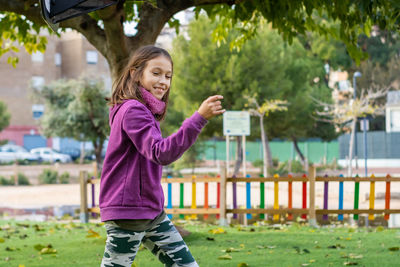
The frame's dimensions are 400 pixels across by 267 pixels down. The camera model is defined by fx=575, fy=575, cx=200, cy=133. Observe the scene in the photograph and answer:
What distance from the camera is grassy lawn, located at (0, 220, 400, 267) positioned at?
616cm

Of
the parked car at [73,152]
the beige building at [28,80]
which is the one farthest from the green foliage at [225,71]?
the beige building at [28,80]

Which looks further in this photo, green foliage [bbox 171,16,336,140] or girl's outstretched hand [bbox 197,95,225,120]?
green foliage [bbox 171,16,336,140]

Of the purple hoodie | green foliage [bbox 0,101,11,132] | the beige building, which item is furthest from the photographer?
the beige building

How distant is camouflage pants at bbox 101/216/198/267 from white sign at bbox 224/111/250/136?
17.0 m

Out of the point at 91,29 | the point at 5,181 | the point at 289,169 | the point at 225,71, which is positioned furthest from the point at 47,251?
the point at 289,169

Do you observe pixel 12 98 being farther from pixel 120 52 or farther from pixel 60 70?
pixel 120 52

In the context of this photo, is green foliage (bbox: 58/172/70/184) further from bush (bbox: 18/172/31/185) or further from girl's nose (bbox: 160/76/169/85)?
girl's nose (bbox: 160/76/169/85)

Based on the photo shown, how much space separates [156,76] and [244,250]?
4269mm

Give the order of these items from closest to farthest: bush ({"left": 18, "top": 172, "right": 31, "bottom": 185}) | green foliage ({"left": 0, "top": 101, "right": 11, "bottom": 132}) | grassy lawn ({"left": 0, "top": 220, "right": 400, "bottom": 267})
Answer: grassy lawn ({"left": 0, "top": 220, "right": 400, "bottom": 267}) < bush ({"left": 18, "top": 172, "right": 31, "bottom": 185}) < green foliage ({"left": 0, "top": 101, "right": 11, "bottom": 132})

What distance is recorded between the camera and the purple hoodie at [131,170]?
2.86 meters

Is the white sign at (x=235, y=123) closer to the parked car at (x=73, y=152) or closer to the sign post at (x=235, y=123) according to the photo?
the sign post at (x=235, y=123)

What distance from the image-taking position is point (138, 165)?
2.93m

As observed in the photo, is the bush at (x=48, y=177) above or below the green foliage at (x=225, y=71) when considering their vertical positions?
below

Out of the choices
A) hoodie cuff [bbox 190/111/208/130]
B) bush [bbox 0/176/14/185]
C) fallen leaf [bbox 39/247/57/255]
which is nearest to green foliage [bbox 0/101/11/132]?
bush [bbox 0/176/14/185]
